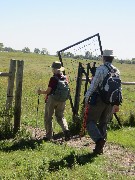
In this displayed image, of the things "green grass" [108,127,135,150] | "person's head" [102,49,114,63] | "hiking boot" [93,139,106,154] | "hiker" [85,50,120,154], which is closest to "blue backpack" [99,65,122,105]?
"hiker" [85,50,120,154]

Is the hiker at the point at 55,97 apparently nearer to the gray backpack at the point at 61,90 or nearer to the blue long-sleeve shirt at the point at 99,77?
the gray backpack at the point at 61,90

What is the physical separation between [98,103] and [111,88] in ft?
1.76

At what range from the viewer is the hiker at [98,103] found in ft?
27.5

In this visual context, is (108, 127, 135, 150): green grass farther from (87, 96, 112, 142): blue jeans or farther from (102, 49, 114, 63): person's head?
(102, 49, 114, 63): person's head

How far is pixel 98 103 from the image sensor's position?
8.59m

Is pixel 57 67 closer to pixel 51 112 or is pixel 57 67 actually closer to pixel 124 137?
pixel 51 112

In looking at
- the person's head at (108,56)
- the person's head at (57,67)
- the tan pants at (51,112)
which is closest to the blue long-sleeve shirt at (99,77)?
the person's head at (108,56)

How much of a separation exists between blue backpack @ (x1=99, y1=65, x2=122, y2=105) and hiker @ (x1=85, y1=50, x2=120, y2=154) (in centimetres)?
7

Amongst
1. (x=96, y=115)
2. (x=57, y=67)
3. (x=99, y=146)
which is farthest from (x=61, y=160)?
(x=57, y=67)

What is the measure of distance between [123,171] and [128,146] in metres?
2.19

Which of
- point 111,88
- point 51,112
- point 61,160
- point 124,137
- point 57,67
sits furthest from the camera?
point 124,137

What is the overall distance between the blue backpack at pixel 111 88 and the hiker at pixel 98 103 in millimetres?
71

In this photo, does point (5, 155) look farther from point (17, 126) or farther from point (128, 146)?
point (128, 146)

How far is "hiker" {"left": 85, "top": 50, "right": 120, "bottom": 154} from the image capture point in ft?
27.5
